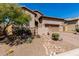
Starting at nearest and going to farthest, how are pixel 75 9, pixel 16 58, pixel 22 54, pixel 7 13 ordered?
pixel 16 58 → pixel 22 54 → pixel 7 13 → pixel 75 9

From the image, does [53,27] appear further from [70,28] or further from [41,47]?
[41,47]

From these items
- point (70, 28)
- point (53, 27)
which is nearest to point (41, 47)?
point (53, 27)

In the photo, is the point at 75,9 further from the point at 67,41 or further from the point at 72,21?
the point at 72,21

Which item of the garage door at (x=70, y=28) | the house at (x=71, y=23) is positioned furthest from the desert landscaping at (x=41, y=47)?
the house at (x=71, y=23)

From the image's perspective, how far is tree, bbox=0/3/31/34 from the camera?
41.1 ft

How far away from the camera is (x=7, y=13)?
12.7m

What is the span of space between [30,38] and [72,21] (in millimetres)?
9041

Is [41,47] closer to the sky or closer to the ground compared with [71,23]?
closer to the ground

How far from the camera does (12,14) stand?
500 inches

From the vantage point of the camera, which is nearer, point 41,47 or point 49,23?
point 41,47

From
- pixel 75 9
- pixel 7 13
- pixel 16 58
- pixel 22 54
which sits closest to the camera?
pixel 16 58

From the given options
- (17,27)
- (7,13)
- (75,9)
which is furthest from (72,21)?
(7,13)

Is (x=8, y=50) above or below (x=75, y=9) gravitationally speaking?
below

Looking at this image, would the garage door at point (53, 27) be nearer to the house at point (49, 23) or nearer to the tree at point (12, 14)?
the house at point (49, 23)
